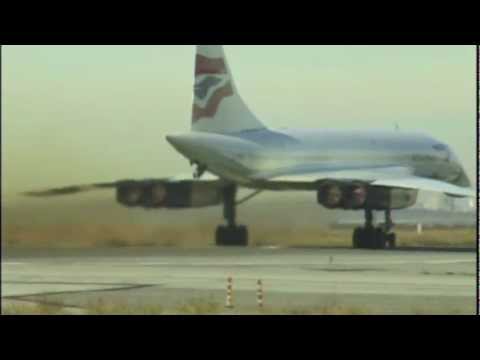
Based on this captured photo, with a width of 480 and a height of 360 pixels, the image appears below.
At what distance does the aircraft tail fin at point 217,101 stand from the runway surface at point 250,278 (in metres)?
7.85

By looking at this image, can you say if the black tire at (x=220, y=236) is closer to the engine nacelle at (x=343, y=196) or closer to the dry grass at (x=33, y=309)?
the engine nacelle at (x=343, y=196)

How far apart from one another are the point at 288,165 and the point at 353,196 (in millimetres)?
4081

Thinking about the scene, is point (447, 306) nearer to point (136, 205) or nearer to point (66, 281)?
point (66, 281)

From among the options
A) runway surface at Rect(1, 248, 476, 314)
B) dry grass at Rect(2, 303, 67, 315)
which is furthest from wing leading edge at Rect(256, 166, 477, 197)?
dry grass at Rect(2, 303, 67, 315)

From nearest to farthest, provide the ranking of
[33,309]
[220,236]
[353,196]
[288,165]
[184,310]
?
1. [184,310]
2. [33,309]
3. [353,196]
4. [220,236]
5. [288,165]

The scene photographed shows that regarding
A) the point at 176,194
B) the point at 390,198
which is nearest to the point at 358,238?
the point at 390,198

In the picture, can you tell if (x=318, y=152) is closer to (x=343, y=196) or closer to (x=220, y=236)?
(x=343, y=196)

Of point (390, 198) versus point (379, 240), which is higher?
point (390, 198)

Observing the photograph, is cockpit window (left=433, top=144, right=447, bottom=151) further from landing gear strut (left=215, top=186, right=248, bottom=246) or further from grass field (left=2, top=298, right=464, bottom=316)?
grass field (left=2, top=298, right=464, bottom=316)

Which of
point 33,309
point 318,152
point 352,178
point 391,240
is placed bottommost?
point 33,309

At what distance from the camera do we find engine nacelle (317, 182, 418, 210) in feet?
176

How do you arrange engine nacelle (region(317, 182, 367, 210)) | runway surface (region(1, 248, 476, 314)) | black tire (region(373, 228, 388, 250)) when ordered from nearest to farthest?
1. runway surface (region(1, 248, 476, 314))
2. engine nacelle (region(317, 182, 367, 210))
3. black tire (region(373, 228, 388, 250))

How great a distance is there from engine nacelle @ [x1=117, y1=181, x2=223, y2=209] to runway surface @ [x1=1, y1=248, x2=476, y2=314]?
9.33 feet

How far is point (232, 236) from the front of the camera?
5403 cm
